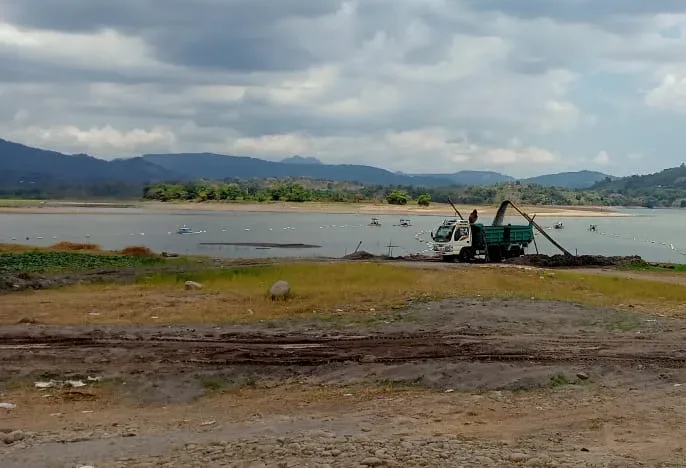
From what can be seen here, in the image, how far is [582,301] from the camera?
24641 mm

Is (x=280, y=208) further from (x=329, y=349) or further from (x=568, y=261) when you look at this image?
(x=329, y=349)

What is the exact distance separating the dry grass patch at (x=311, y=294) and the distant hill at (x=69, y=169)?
87.6ft

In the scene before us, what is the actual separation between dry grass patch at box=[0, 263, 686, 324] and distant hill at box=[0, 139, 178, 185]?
26.7 metres

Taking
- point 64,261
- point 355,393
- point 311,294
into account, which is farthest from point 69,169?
point 355,393

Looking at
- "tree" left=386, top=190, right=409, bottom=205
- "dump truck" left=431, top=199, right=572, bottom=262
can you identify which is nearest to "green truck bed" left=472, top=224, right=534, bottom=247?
"dump truck" left=431, top=199, right=572, bottom=262

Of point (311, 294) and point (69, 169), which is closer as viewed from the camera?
point (311, 294)

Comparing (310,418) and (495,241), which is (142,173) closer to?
(495,241)

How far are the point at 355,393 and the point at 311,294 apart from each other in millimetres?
12022

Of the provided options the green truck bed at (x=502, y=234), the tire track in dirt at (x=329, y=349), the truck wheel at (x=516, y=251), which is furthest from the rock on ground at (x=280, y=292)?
the truck wheel at (x=516, y=251)

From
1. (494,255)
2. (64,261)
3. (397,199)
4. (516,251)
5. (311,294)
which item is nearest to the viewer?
(311,294)

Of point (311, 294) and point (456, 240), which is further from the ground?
point (456, 240)

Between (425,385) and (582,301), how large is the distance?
497 inches

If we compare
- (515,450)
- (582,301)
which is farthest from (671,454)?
(582,301)

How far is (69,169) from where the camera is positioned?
211 feet
